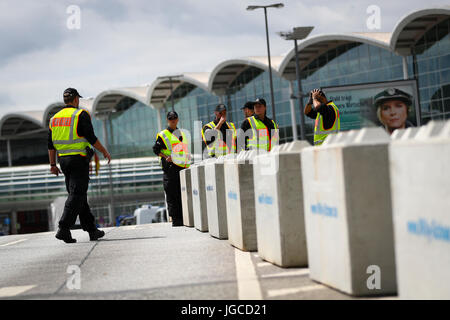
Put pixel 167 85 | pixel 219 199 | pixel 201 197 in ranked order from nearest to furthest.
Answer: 1. pixel 219 199
2. pixel 201 197
3. pixel 167 85

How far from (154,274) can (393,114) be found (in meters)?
5.93

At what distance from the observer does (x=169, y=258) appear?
25.6 feet

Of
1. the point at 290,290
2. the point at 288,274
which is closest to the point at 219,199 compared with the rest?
the point at 288,274

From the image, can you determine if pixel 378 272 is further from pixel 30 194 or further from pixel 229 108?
pixel 30 194

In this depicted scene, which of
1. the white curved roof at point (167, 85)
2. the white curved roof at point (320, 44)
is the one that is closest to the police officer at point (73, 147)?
the white curved roof at point (320, 44)

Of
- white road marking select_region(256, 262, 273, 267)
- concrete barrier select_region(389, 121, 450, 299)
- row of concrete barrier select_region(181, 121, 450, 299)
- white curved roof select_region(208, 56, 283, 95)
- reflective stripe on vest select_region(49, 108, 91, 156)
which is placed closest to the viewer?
concrete barrier select_region(389, 121, 450, 299)

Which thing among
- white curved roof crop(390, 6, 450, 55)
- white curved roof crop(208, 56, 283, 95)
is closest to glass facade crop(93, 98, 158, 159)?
white curved roof crop(208, 56, 283, 95)

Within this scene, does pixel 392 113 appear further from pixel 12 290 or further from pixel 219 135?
pixel 12 290

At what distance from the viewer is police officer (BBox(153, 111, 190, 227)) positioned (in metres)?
14.0

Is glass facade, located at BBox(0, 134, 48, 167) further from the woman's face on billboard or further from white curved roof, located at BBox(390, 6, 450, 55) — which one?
the woman's face on billboard

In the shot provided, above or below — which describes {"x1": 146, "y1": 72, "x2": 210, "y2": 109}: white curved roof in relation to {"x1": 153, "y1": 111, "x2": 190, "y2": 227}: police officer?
above

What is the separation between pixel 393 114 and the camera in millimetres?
11438

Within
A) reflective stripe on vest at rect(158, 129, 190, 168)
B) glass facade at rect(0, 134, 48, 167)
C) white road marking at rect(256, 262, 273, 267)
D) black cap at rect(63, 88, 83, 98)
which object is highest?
glass facade at rect(0, 134, 48, 167)

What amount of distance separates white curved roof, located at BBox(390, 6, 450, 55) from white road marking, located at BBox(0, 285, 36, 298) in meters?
39.6
